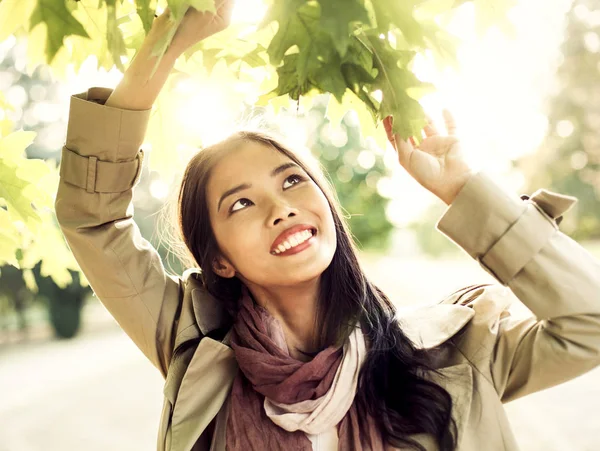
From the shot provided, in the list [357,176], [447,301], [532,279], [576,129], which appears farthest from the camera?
[357,176]

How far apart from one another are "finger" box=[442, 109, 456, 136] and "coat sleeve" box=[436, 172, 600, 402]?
5.0 inches

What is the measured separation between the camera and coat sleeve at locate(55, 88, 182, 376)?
3.71 ft

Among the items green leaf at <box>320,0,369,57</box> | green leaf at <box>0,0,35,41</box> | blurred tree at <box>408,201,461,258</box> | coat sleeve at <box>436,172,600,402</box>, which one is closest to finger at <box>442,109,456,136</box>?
coat sleeve at <box>436,172,600,402</box>

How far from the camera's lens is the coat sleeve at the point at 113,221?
1131mm

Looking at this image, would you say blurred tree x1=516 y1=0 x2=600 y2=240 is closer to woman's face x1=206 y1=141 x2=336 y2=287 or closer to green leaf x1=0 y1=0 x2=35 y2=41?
woman's face x1=206 y1=141 x2=336 y2=287

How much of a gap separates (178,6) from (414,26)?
1.05ft

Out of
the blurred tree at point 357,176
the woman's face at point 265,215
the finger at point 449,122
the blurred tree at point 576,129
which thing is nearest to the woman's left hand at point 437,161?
the finger at point 449,122

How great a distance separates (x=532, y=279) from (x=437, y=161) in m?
0.27

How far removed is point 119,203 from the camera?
48.6 inches

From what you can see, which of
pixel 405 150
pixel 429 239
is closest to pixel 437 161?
pixel 405 150

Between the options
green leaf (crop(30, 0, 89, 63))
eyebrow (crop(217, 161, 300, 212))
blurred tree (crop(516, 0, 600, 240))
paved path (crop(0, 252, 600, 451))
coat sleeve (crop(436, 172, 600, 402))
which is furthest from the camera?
blurred tree (crop(516, 0, 600, 240))

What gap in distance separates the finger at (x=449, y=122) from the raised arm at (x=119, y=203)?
51 cm

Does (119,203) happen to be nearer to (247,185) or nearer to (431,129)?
(247,185)

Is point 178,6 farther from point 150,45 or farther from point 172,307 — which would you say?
point 172,307
